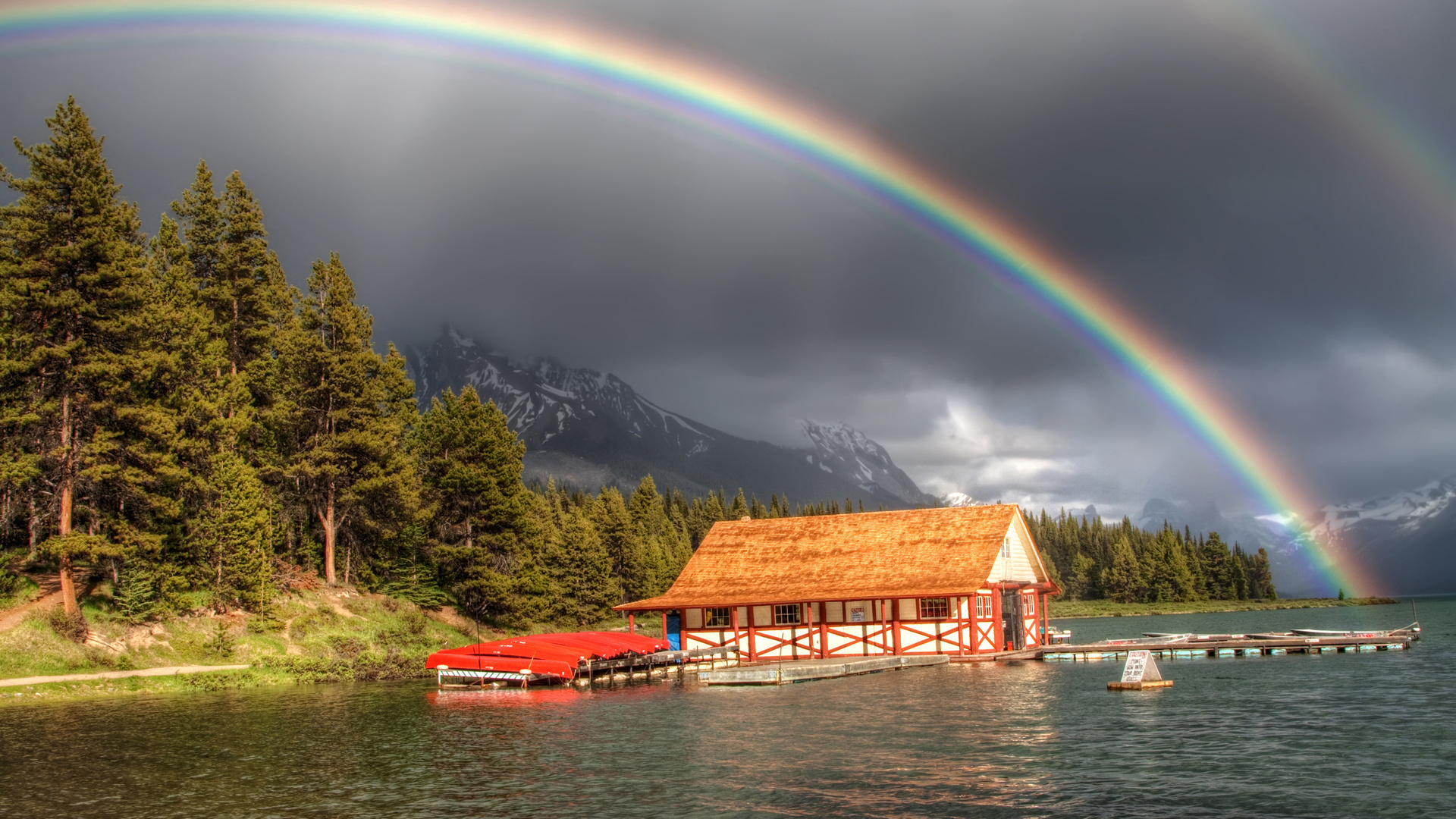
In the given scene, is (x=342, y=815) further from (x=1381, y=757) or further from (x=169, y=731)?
(x=1381, y=757)

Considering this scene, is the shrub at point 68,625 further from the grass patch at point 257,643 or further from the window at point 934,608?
the window at point 934,608

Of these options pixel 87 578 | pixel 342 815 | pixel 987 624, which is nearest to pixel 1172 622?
pixel 987 624

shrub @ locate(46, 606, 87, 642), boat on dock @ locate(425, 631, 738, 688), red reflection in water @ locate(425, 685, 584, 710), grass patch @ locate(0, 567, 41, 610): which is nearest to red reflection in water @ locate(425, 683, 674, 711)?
red reflection in water @ locate(425, 685, 584, 710)

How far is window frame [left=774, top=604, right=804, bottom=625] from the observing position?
53750 mm

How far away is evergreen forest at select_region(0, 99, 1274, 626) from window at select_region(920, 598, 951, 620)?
994 inches

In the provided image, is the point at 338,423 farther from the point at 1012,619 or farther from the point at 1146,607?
the point at 1146,607

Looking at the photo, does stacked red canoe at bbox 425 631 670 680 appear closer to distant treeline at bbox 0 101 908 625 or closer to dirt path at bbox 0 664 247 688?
dirt path at bbox 0 664 247 688

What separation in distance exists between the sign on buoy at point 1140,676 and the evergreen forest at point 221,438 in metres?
36.7

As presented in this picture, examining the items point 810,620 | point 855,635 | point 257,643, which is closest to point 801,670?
point 810,620

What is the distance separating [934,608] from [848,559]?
220 inches

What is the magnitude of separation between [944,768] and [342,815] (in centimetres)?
1206

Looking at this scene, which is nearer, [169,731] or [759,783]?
[759,783]

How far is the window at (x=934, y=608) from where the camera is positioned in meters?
51.4

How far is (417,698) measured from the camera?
136 ft
